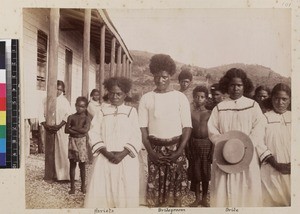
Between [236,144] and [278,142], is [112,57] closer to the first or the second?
[236,144]

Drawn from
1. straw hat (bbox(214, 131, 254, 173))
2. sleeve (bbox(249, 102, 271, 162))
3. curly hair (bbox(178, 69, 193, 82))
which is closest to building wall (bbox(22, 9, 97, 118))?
curly hair (bbox(178, 69, 193, 82))

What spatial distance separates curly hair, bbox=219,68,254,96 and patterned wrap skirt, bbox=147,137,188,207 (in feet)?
0.97

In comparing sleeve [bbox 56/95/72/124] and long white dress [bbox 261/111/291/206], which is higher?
Answer: sleeve [bbox 56/95/72/124]

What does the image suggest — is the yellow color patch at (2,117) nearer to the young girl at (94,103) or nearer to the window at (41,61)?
the window at (41,61)

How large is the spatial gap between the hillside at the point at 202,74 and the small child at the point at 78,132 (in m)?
0.24

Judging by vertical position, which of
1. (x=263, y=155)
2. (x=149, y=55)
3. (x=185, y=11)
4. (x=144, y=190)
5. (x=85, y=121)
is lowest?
(x=144, y=190)

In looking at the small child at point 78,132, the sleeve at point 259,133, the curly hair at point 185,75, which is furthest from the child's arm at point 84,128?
the sleeve at point 259,133

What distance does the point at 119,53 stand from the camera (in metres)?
1.95

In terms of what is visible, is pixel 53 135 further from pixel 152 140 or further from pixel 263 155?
pixel 263 155

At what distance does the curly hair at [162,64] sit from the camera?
1.97 m

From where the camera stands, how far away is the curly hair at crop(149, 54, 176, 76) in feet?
6.45

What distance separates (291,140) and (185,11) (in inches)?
28.3

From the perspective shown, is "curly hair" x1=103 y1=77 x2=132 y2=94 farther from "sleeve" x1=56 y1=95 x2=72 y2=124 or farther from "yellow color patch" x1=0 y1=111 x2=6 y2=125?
"yellow color patch" x1=0 y1=111 x2=6 y2=125

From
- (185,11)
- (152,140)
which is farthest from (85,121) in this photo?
(185,11)
